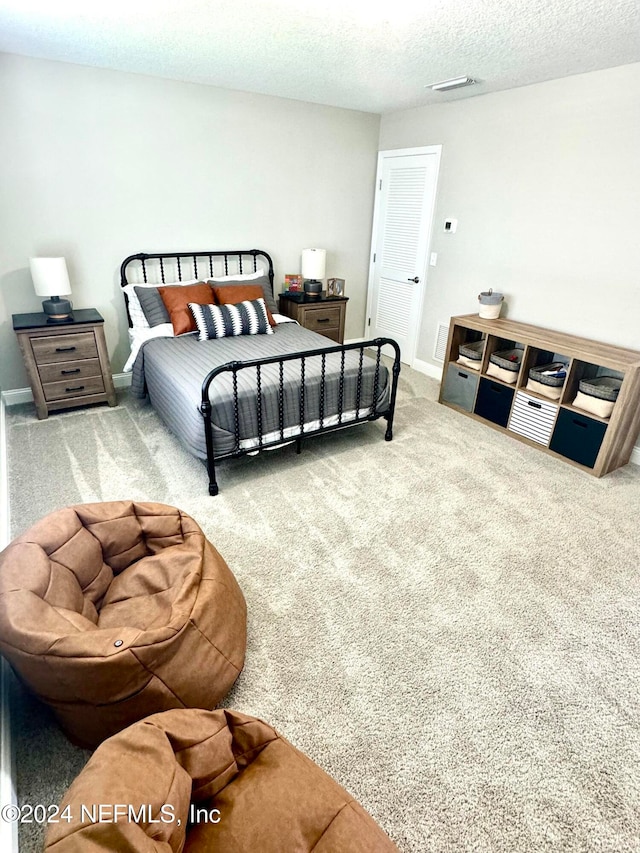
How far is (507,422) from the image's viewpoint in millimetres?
3748

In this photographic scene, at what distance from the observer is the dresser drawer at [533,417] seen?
3.43 metres

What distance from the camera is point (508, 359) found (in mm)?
3744

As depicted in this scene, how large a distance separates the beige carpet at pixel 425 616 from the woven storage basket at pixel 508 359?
0.61 meters

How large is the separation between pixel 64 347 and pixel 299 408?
1.89m

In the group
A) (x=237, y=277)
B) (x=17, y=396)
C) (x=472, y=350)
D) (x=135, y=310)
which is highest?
(x=237, y=277)

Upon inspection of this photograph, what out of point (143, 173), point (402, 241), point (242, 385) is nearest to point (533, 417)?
→ point (242, 385)

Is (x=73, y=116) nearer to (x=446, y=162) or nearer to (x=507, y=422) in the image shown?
(x=446, y=162)

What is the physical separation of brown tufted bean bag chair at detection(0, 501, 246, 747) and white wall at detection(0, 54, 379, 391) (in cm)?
267

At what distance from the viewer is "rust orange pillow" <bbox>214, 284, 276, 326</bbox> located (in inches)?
158

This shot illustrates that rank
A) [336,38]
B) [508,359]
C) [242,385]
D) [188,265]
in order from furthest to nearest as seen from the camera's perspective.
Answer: [188,265] < [508,359] < [242,385] < [336,38]

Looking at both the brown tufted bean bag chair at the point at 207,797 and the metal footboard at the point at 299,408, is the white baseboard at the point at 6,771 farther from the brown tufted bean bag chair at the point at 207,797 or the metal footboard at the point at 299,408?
the metal footboard at the point at 299,408

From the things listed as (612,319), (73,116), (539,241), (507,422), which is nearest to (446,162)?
(539,241)

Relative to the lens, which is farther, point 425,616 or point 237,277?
point 237,277

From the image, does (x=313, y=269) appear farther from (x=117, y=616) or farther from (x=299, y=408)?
(x=117, y=616)
